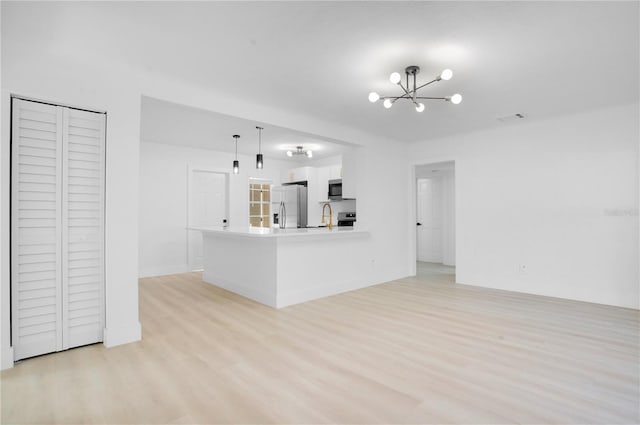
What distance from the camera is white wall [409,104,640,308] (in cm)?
413

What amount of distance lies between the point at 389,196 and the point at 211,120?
310cm

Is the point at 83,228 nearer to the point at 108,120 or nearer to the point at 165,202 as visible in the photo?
the point at 108,120

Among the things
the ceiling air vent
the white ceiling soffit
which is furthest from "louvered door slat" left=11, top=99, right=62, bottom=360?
the ceiling air vent

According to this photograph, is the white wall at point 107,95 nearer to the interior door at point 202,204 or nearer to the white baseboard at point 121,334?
the white baseboard at point 121,334

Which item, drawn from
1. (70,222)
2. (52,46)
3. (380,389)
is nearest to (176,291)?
(70,222)

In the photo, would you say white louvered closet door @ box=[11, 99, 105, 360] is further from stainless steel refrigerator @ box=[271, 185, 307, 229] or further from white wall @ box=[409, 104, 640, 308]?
white wall @ box=[409, 104, 640, 308]

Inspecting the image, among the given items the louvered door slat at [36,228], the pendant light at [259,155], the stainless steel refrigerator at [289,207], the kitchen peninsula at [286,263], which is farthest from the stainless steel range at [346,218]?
the louvered door slat at [36,228]

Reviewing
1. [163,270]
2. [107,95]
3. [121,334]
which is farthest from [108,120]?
[163,270]

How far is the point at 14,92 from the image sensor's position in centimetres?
245

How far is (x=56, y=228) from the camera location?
2678 millimetres

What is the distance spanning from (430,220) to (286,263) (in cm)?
516

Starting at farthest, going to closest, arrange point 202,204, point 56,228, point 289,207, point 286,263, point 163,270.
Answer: point 289,207 < point 202,204 < point 163,270 < point 286,263 < point 56,228

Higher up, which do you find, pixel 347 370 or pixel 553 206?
pixel 553 206

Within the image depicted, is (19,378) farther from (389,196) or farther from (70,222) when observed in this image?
(389,196)
